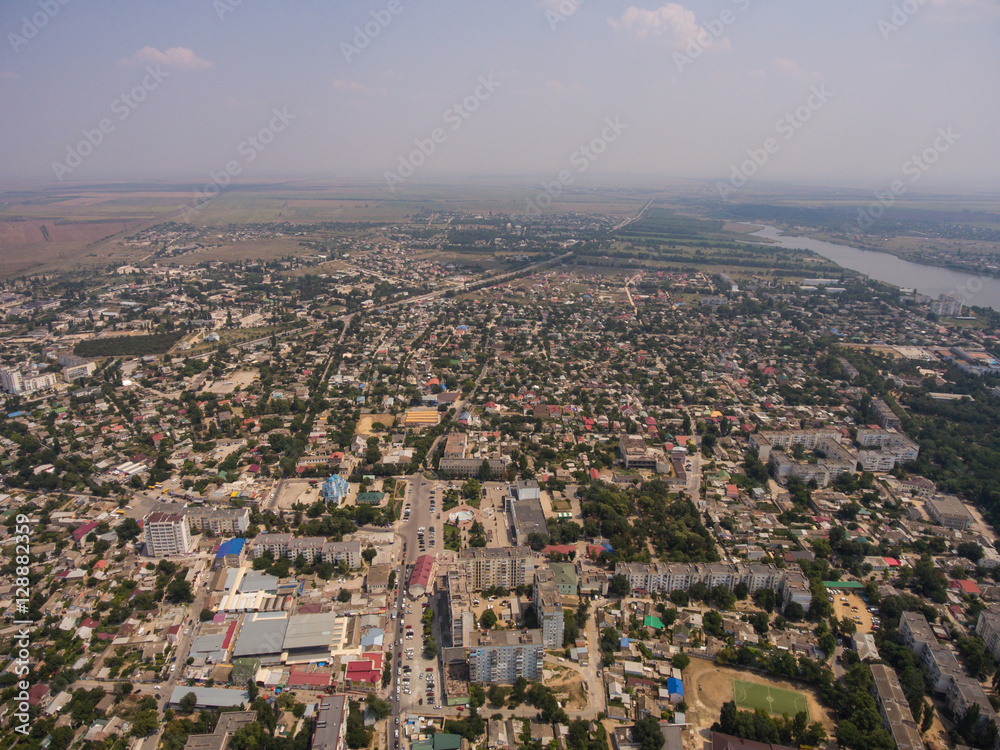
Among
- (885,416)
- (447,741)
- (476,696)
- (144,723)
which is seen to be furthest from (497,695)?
(885,416)

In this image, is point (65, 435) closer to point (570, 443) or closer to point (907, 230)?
point (570, 443)

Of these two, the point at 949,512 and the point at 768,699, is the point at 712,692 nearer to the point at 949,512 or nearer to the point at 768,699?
the point at 768,699

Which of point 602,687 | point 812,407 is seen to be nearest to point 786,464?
point 812,407

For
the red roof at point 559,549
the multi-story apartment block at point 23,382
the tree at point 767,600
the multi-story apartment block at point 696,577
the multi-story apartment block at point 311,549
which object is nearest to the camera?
the tree at point 767,600

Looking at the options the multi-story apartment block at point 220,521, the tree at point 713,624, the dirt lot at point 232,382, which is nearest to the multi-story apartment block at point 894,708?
the tree at point 713,624

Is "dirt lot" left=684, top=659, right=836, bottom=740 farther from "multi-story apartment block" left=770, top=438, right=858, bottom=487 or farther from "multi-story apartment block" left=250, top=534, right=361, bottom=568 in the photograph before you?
"multi-story apartment block" left=770, top=438, right=858, bottom=487

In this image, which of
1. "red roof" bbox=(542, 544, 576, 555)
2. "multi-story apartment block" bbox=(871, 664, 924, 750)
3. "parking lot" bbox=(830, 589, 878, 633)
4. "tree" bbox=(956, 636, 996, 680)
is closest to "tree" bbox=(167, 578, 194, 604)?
"red roof" bbox=(542, 544, 576, 555)

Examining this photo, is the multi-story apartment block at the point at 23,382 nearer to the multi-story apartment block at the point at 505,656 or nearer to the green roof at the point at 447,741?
the multi-story apartment block at the point at 505,656
